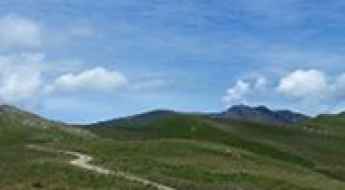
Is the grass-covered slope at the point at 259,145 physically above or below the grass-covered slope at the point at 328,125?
below

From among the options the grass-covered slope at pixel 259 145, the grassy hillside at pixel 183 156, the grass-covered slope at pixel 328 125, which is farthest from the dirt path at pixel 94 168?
the grass-covered slope at pixel 328 125

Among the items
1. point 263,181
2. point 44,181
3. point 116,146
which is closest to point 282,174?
point 263,181

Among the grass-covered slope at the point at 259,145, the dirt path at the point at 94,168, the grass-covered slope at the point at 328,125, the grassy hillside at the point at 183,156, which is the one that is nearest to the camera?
the dirt path at the point at 94,168

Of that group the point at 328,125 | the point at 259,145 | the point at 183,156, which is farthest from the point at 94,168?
the point at 328,125

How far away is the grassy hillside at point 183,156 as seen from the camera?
201ft

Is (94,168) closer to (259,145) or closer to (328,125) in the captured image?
(259,145)

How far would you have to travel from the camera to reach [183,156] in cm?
8812

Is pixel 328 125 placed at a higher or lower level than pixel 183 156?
higher

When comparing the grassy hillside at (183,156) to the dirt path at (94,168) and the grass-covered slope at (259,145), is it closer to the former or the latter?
the grass-covered slope at (259,145)

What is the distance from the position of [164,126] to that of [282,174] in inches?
2985

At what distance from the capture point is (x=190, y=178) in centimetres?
6888

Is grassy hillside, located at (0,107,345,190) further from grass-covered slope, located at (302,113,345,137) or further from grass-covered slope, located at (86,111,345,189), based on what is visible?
grass-covered slope, located at (302,113,345,137)

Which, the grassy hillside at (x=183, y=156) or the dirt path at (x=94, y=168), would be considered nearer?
the dirt path at (x=94, y=168)

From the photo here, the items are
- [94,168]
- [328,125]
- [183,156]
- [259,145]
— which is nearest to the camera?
[94,168]
